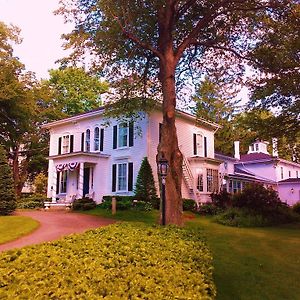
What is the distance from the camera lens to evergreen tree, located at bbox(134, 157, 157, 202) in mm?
21281

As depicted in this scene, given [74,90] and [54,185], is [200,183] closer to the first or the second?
[54,185]

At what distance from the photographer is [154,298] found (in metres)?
3.14

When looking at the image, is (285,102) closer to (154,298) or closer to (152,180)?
(152,180)

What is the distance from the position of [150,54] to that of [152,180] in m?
8.85

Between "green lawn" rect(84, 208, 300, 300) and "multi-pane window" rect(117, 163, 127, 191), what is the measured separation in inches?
410

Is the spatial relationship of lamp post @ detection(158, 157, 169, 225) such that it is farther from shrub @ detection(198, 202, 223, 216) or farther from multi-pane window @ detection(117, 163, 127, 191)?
multi-pane window @ detection(117, 163, 127, 191)

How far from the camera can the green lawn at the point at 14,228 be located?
11916 millimetres

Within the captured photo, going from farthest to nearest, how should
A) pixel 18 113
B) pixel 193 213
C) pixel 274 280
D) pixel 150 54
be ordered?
pixel 18 113 < pixel 193 213 < pixel 150 54 < pixel 274 280

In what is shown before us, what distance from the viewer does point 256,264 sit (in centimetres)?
909

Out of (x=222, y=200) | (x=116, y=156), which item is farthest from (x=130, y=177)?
(x=222, y=200)

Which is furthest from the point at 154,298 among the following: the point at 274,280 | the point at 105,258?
the point at 274,280

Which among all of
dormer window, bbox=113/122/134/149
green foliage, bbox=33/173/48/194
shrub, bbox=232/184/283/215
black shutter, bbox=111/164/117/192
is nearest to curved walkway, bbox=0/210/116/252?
black shutter, bbox=111/164/117/192

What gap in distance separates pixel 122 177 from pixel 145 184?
106 inches

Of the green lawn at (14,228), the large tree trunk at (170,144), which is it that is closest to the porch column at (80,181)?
the green lawn at (14,228)
